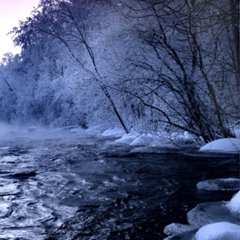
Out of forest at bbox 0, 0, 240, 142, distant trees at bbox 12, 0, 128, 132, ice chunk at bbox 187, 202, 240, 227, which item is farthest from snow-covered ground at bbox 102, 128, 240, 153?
ice chunk at bbox 187, 202, 240, 227

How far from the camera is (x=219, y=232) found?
10.6ft

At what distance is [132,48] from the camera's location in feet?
36.9

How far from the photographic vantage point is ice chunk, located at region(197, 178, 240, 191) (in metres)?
5.45

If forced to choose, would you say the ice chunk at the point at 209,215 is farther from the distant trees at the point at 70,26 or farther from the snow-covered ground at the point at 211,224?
the distant trees at the point at 70,26

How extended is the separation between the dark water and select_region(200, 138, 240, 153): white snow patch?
589mm

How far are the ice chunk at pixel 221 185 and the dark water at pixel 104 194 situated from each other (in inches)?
6.4

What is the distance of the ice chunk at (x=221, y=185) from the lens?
17.9ft

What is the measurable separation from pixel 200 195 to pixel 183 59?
6032mm

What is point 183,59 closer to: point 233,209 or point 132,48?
point 132,48

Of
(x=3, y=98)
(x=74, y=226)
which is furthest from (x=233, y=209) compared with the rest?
A: (x=3, y=98)

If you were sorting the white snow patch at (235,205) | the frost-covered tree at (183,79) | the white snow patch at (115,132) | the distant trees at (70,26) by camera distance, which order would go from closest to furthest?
the white snow patch at (235,205), the frost-covered tree at (183,79), the distant trees at (70,26), the white snow patch at (115,132)

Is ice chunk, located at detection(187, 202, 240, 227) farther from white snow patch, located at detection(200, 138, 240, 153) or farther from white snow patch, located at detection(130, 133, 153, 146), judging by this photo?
white snow patch, located at detection(130, 133, 153, 146)

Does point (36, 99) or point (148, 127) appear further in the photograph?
point (36, 99)

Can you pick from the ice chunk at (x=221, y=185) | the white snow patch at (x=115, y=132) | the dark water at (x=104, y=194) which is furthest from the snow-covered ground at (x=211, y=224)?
the white snow patch at (x=115, y=132)
